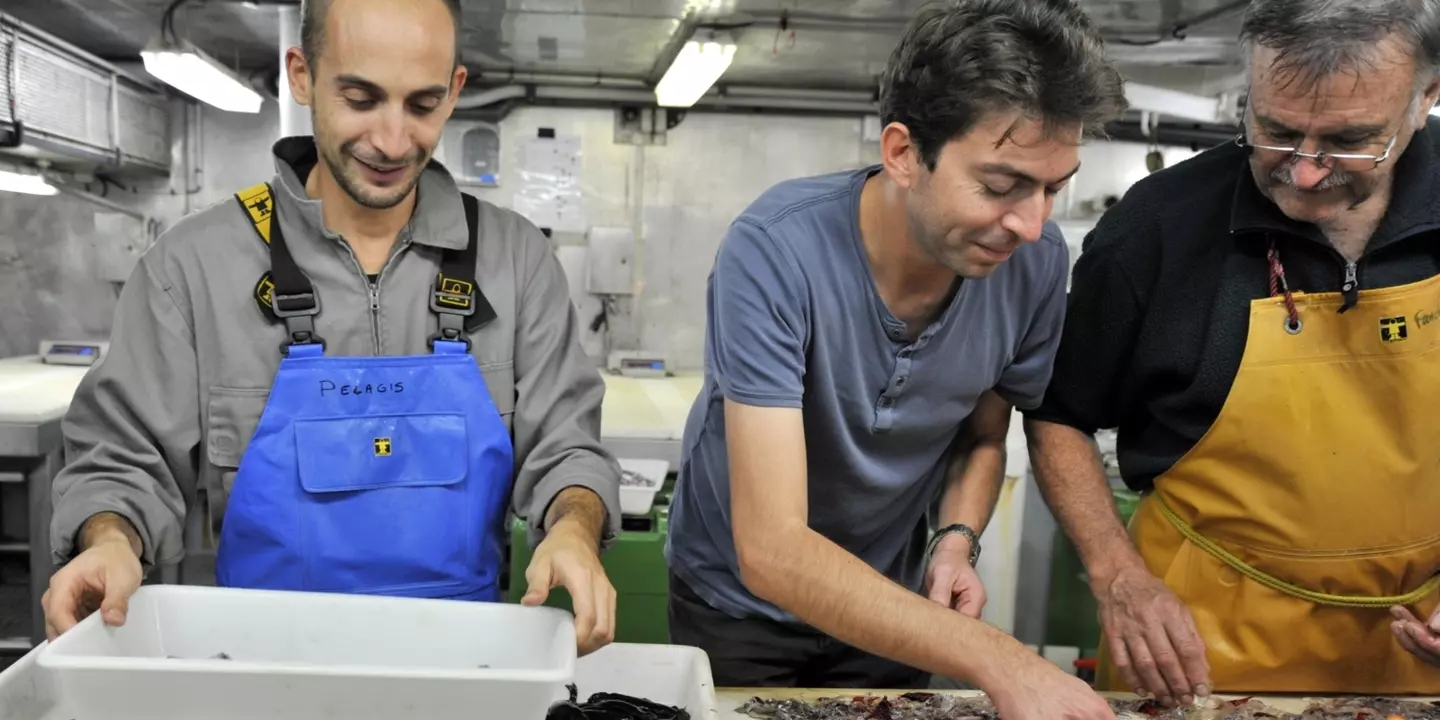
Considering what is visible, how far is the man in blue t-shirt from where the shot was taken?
1.15 meters

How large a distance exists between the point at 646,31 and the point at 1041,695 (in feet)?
12.1

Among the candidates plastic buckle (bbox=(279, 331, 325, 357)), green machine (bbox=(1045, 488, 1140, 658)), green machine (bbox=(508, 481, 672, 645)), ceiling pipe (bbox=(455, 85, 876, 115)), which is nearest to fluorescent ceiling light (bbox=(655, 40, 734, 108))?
ceiling pipe (bbox=(455, 85, 876, 115))

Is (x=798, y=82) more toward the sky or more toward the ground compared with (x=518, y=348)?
more toward the sky

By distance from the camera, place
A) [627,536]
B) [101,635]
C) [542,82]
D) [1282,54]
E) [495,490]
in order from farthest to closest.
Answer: [542,82] < [627,536] < [495,490] < [1282,54] < [101,635]

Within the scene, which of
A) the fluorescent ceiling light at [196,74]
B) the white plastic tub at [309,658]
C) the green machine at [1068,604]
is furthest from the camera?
the green machine at [1068,604]

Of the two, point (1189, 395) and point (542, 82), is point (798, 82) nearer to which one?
point (542, 82)

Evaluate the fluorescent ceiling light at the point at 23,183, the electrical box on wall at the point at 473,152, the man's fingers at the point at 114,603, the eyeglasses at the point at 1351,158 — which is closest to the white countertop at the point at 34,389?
the fluorescent ceiling light at the point at 23,183

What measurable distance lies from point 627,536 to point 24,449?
191 cm

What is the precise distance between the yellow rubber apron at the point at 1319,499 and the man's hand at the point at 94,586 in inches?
56.8

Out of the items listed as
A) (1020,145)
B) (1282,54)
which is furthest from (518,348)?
(1282,54)

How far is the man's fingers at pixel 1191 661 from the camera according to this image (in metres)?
1.34

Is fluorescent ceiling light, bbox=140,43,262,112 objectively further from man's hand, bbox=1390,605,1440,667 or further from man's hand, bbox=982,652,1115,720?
man's hand, bbox=1390,605,1440,667

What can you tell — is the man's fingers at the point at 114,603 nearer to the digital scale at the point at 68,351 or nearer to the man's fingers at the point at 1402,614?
the man's fingers at the point at 1402,614

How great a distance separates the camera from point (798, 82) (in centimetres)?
519
